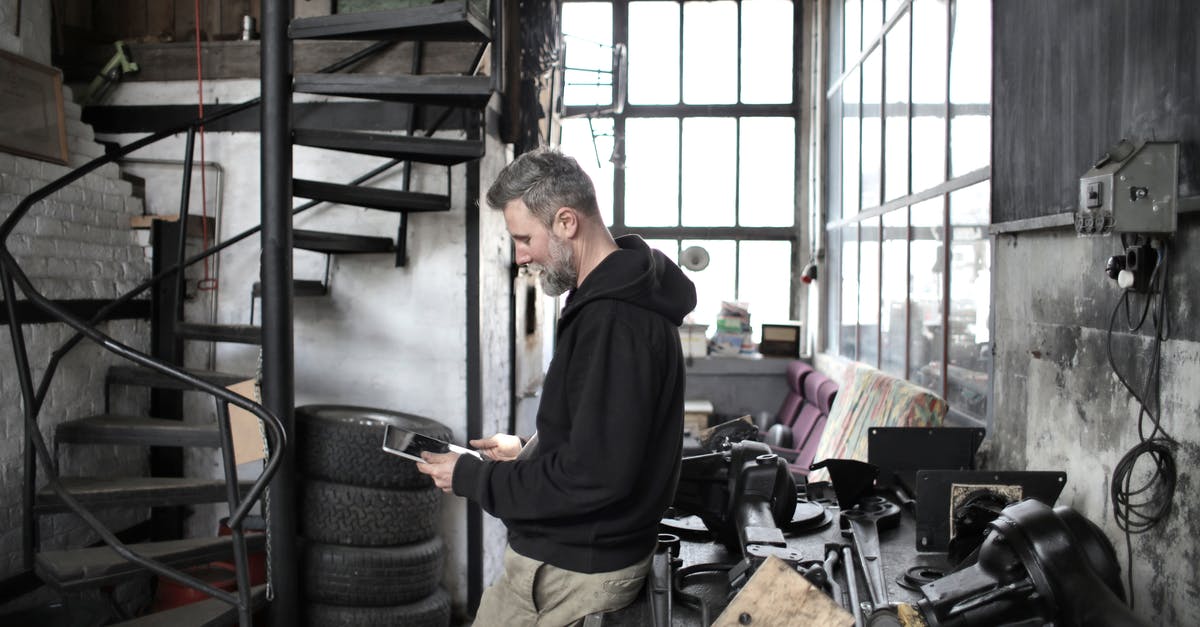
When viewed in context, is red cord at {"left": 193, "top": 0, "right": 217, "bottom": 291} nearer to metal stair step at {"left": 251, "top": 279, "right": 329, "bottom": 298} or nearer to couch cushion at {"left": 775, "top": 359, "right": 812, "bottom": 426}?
metal stair step at {"left": 251, "top": 279, "right": 329, "bottom": 298}

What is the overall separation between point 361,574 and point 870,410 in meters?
2.32

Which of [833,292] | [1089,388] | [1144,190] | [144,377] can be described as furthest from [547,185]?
[833,292]

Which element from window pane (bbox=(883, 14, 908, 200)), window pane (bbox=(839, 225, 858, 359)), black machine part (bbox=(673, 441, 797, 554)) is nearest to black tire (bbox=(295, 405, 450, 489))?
black machine part (bbox=(673, 441, 797, 554))

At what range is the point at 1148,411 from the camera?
2244 mm

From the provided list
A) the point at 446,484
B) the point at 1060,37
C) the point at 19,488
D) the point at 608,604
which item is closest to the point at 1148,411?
the point at 1060,37

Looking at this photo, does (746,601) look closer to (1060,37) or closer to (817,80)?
(1060,37)

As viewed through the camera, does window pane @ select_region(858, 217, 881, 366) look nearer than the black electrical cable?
No

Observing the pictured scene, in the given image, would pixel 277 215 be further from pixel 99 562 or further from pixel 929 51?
pixel 929 51

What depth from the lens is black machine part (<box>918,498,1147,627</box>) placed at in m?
1.37

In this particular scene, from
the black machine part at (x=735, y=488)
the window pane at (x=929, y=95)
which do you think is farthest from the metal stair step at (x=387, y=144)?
the window pane at (x=929, y=95)

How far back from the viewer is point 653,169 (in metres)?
8.54

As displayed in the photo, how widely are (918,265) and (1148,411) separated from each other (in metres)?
2.66

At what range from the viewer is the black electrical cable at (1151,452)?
2.16 m

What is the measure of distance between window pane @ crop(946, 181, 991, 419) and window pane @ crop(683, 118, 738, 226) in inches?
171
